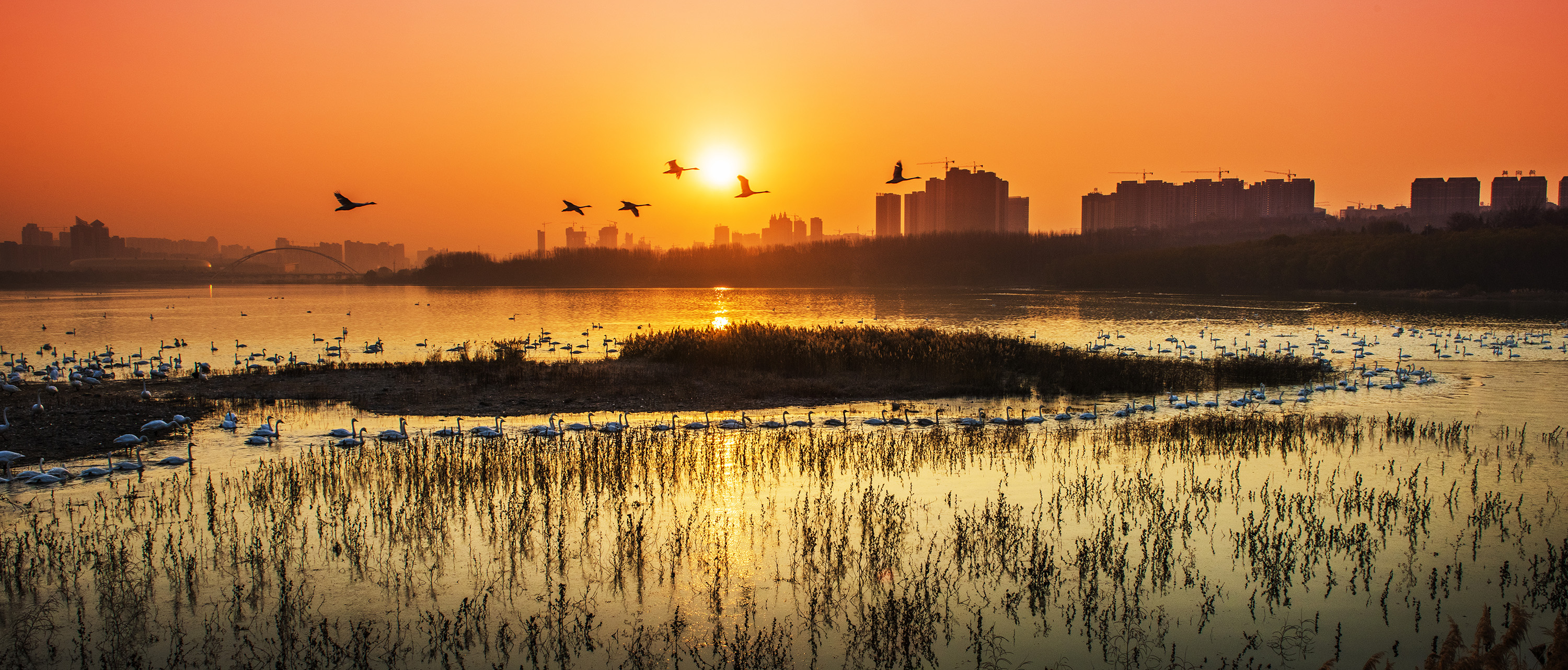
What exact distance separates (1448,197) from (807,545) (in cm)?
23911

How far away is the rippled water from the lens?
873 centimetres

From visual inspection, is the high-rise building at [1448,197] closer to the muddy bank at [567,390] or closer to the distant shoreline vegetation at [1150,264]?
the distant shoreline vegetation at [1150,264]

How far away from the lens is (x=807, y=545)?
11242 mm

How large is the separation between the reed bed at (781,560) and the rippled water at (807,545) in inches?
1.9

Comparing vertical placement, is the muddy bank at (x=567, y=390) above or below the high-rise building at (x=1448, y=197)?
below

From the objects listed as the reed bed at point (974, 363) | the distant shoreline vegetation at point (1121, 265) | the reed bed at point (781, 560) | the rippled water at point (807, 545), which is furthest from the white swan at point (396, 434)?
the distant shoreline vegetation at point (1121, 265)

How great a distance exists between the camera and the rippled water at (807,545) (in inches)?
344

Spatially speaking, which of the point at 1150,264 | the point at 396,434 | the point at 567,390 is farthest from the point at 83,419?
the point at 1150,264

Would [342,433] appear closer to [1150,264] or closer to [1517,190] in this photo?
[1150,264]

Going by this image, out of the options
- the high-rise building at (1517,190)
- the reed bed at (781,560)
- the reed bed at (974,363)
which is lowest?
the reed bed at (781,560)

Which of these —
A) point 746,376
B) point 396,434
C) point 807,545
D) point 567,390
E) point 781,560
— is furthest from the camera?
point 746,376

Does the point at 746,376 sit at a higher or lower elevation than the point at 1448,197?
lower

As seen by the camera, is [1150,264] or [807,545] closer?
[807,545]

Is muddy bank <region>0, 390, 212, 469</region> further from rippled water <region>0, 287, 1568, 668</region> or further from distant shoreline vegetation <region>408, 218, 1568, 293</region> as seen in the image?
distant shoreline vegetation <region>408, 218, 1568, 293</region>
